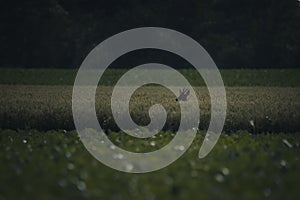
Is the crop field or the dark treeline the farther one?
the dark treeline

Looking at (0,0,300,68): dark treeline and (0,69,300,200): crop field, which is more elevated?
(0,69,300,200): crop field

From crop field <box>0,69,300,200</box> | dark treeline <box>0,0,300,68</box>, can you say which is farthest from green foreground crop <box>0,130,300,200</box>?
dark treeline <box>0,0,300,68</box>

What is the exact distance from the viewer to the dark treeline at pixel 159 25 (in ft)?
118

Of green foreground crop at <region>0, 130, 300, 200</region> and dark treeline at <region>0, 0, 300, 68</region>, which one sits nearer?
green foreground crop at <region>0, 130, 300, 200</region>

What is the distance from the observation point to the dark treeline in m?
36.0

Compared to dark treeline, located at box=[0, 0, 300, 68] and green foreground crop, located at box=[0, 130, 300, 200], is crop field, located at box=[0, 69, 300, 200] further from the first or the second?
dark treeline, located at box=[0, 0, 300, 68]

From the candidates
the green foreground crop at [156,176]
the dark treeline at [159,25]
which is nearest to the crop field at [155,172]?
the green foreground crop at [156,176]

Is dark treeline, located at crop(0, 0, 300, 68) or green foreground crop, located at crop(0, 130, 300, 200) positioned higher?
green foreground crop, located at crop(0, 130, 300, 200)

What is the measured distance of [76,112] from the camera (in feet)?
42.9

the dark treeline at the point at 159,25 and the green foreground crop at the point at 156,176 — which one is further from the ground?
the green foreground crop at the point at 156,176

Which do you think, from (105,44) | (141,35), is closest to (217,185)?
A: (105,44)

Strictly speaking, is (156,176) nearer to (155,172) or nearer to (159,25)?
(155,172)

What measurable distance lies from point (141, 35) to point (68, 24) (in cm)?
592

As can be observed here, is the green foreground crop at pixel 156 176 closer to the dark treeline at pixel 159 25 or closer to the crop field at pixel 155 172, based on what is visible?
the crop field at pixel 155 172
